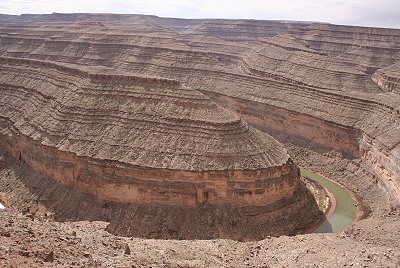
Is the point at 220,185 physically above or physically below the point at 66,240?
below

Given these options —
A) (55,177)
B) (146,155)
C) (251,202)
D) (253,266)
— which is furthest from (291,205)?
(55,177)

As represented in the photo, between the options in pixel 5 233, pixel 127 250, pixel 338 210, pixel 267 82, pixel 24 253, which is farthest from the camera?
pixel 267 82

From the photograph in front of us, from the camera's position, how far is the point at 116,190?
1334 inches

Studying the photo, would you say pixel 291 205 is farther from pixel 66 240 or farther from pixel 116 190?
pixel 66 240

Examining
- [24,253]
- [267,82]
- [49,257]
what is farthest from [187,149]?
[267,82]

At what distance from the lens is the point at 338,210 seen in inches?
1496

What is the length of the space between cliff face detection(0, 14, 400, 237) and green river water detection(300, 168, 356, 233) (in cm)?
368

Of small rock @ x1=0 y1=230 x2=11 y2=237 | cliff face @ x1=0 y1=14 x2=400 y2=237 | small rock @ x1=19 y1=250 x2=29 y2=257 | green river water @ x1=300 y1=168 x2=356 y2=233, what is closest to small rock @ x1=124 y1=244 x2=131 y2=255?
small rock @ x1=19 y1=250 x2=29 y2=257

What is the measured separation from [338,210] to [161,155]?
16525 millimetres

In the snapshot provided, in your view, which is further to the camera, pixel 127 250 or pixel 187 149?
pixel 187 149

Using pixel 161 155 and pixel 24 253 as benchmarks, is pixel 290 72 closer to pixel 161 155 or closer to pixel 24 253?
pixel 161 155

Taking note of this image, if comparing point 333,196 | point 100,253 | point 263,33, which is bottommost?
point 333,196

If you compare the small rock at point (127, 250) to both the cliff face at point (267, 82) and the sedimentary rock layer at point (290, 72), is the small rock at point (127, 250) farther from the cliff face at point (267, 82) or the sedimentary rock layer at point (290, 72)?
the sedimentary rock layer at point (290, 72)

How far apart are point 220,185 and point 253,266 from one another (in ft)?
42.6
